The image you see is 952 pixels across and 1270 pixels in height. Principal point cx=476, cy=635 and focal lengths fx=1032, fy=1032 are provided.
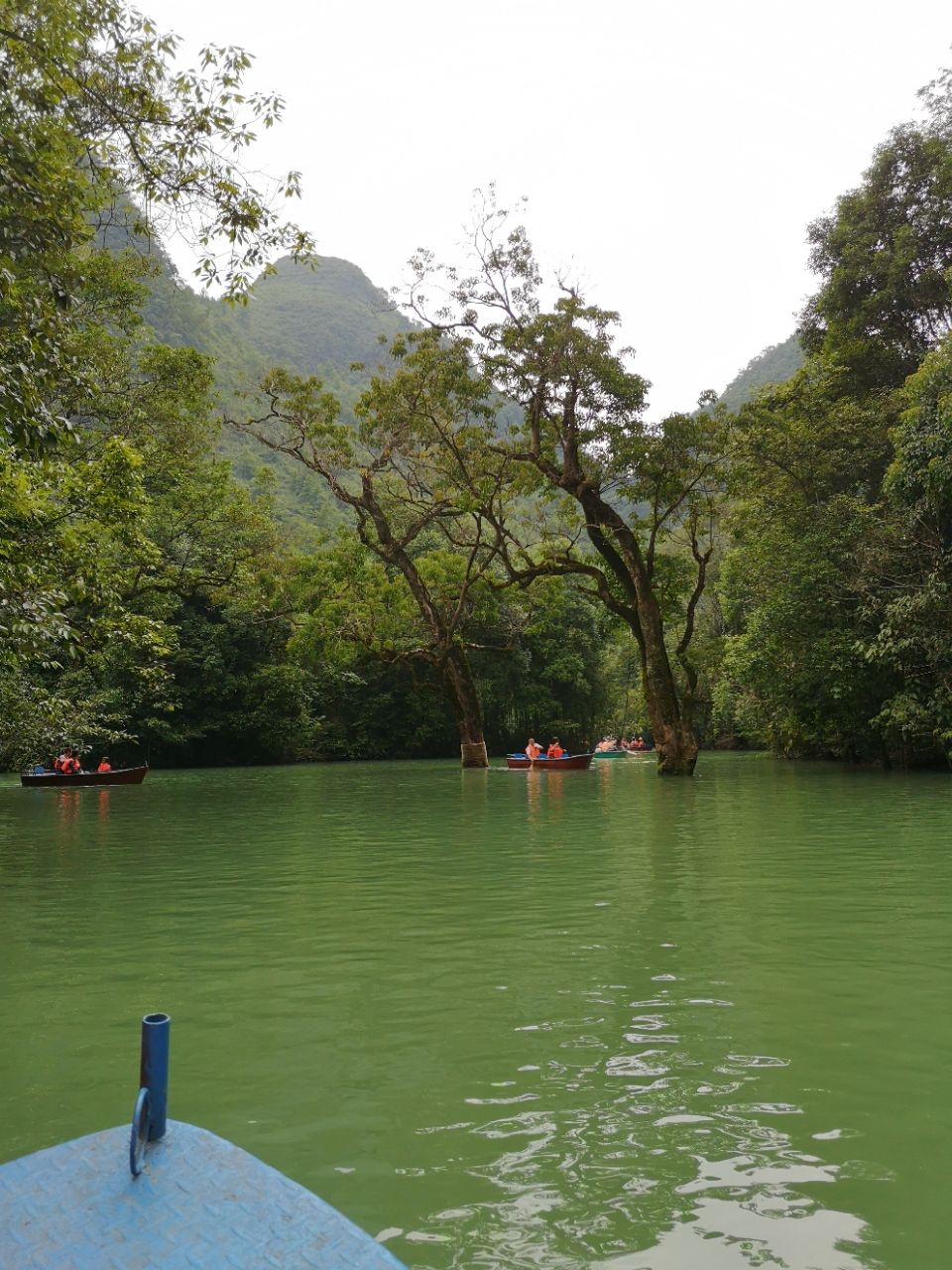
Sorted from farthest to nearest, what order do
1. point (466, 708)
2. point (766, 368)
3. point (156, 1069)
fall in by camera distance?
1. point (766, 368)
2. point (466, 708)
3. point (156, 1069)

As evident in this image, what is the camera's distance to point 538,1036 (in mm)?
4625

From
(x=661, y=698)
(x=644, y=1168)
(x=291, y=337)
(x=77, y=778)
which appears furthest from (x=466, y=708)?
(x=291, y=337)

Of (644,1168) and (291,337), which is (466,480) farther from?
(291,337)

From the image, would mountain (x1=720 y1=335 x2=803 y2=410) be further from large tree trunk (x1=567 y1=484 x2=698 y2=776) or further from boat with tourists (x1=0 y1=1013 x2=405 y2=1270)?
boat with tourists (x1=0 y1=1013 x2=405 y2=1270)

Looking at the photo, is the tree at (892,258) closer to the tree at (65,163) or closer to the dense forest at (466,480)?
the dense forest at (466,480)

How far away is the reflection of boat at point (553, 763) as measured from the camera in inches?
1220

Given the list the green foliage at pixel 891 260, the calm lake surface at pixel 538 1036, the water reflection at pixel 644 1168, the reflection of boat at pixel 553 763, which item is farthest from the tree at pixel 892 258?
the water reflection at pixel 644 1168

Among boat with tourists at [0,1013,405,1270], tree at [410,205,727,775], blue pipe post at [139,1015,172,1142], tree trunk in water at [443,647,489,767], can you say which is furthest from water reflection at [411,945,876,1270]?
tree trunk in water at [443,647,489,767]

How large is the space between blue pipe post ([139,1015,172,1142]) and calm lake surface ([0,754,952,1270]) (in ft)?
2.73

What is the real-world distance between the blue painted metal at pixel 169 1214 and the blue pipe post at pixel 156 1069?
44mm

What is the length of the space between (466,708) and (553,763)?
365 centimetres

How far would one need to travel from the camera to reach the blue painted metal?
201 centimetres

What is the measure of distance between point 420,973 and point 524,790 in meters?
16.5

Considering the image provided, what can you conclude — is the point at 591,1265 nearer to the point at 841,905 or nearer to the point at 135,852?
the point at 841,905
